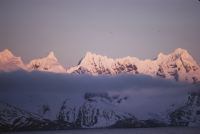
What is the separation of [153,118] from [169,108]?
14.0 metres

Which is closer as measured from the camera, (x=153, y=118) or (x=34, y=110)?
A: (x=34, y=110)

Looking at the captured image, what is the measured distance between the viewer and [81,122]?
200 m

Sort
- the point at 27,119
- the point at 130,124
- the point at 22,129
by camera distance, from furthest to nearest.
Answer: the point at 130,124 → the point at 27,119 → the point at 22,129

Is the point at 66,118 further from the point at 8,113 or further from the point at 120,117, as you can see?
the point at 8,113

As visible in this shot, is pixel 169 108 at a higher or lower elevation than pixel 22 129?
higher

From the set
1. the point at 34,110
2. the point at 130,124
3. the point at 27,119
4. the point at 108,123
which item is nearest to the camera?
the point at 27,119

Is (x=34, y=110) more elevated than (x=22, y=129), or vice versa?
(x=34, y=110)

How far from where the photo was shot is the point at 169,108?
7697 inches

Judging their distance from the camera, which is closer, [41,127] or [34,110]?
[41,127]

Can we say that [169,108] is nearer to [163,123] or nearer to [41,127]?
[163,123]

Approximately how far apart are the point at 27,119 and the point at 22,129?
422 inches

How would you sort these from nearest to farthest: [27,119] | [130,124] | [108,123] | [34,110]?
[27,119] < [34,110] < [130,124] < [108,123]

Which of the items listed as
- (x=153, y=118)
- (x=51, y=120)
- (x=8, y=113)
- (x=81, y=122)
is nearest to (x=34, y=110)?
(x=51, y=120)

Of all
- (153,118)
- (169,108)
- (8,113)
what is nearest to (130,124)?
(153,118)
